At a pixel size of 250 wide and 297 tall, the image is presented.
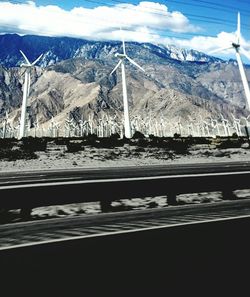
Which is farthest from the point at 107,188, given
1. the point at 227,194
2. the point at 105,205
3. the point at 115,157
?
the point at 115,157

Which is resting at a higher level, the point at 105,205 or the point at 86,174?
the point at 86,174

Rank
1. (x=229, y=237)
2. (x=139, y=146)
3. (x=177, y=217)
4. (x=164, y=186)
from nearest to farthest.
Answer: (x=229, y=237), (x=177, y=217), (x=164, y=186), (x=139, y=146)

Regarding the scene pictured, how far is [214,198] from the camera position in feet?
48.8

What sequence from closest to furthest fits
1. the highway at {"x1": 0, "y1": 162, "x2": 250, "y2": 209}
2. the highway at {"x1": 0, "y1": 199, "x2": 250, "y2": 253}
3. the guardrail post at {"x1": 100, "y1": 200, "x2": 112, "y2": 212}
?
the highway at {"x1": 0, "y1": 199, "x2": 250, "y2": 253}
the highway at {"x1": 0, "y1": 162, "x2": 250, "y2": 209}
the guardrail post at {"x1": 100, "y1": 200, "x2": 112, "y2": 212}

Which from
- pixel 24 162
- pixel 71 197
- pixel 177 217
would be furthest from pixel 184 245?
pixel 24 162

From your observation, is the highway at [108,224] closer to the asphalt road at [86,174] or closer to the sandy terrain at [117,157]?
the asphalt road at [86,174]

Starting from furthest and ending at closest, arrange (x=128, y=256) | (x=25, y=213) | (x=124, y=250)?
1. (x=25, y=213)
2. (x=124, y=250)
3. (x=128, y=256)

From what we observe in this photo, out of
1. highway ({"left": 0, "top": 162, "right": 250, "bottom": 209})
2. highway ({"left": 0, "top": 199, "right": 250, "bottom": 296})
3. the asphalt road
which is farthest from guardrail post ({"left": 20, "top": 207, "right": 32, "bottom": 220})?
the asphalt road

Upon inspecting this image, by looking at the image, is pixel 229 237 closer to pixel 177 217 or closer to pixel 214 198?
pixel 177 217

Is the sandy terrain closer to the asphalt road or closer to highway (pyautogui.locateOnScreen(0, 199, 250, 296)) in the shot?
the asphalt road

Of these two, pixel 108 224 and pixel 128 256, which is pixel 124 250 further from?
pixel 108 224

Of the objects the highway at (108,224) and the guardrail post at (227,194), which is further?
the guardrail post at (227,194)

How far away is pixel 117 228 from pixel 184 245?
2033 millimetres

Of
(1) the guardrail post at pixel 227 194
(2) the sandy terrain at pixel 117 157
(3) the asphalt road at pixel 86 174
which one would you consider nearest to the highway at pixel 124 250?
(1) the guardrail post at pixel 227 194
